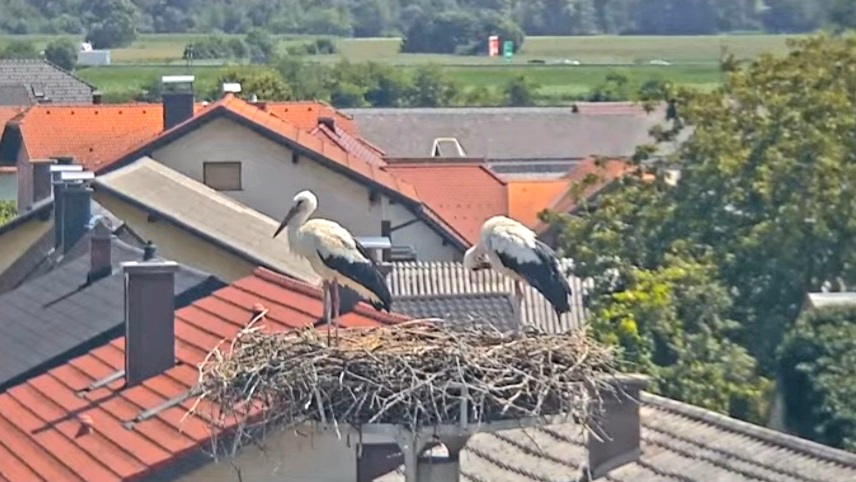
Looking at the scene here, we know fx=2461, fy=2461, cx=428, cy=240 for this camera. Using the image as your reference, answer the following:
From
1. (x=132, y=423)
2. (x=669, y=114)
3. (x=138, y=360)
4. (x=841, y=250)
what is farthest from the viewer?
(x=669, y=114)

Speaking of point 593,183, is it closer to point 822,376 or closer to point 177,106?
point 177,106

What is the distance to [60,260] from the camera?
2522 centimetres

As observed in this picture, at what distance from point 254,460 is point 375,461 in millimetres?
692

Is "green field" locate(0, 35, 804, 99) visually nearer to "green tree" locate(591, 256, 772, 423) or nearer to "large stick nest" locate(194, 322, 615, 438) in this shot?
"green tree" locate(591, 256, 772, 423)

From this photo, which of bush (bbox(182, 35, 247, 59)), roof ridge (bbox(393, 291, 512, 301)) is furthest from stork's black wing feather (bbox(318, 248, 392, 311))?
bush (bbox(182, 35, 247, 59))

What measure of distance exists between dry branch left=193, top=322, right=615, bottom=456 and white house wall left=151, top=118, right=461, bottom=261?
57.4 ft

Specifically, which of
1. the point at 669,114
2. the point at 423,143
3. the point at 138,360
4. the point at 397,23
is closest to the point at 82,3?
the point at 397,23

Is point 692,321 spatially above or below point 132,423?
below

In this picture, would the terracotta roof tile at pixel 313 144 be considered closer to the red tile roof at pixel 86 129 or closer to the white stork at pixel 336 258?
the white stork at pixel 336 258

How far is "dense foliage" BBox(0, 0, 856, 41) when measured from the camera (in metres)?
144

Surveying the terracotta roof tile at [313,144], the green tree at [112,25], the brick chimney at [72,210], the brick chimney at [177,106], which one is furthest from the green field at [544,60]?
the brick chimney at [72,210]

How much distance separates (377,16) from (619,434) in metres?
167

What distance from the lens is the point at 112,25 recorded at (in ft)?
516

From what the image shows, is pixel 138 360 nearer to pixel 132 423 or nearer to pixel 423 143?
pixel 132 423
